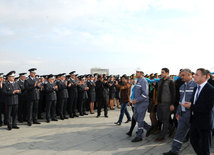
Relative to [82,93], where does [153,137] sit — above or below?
below

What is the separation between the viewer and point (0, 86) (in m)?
8.45

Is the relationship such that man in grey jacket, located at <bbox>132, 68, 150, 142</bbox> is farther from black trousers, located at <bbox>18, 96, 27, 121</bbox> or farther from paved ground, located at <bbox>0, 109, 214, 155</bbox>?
black trousers, located at <bbox>18, 96, 27, 121</bbox>

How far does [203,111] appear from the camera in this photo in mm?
3691

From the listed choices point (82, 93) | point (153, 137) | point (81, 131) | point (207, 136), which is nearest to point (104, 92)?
point (82, 93)

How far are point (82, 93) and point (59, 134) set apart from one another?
14.0ft

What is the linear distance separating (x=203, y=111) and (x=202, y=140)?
1.91ft

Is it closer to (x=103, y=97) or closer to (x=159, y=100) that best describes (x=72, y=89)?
(x=103, y=97)

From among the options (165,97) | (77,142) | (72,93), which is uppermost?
(165,97)

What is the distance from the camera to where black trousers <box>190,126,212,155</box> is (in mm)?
3738

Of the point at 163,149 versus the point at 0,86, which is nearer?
the point at 163,149

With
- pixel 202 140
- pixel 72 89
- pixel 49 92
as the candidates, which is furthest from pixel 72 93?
pixel 202 140

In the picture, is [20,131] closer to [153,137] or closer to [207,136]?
[153,137]

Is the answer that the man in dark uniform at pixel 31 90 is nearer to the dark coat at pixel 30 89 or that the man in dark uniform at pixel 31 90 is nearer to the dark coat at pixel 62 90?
the dark coat at pixel 30 89

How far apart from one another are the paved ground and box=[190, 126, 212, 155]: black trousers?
3.94ft
